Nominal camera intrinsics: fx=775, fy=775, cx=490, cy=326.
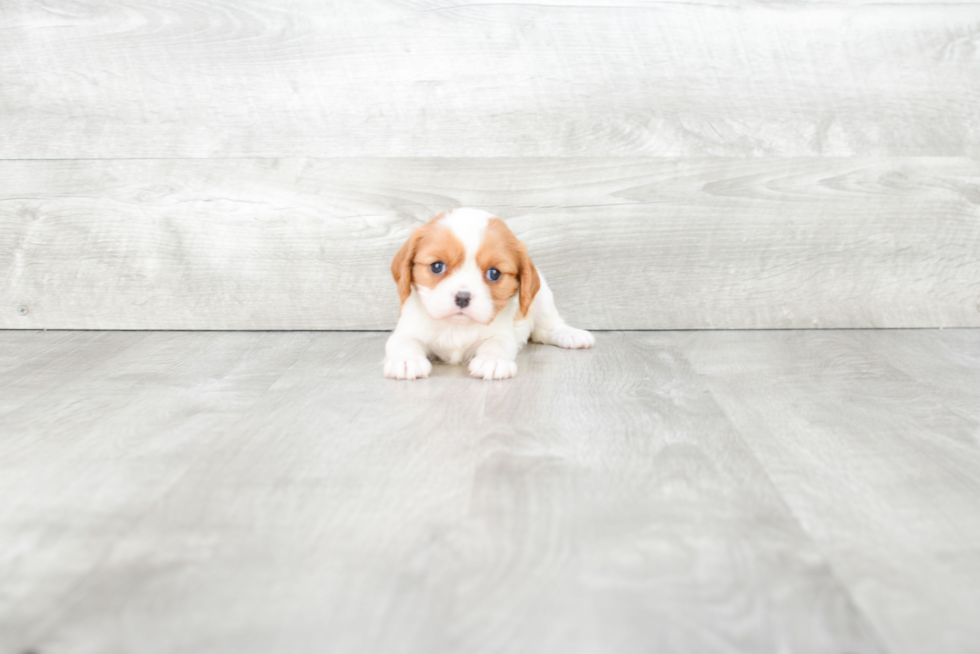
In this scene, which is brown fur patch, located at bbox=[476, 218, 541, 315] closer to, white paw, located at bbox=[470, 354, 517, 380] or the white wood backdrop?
white paw, located at bbox=[470, 354, 517, 380]

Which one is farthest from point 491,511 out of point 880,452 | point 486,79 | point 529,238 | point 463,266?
point 486,79

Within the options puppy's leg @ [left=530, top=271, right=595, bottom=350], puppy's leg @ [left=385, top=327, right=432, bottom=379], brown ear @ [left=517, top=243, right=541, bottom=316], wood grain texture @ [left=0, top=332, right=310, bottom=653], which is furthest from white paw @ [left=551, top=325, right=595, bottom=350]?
wood grain texture @ [left=0, top=332, right=310, bottom=653]

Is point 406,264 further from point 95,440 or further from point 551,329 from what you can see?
point 95,440

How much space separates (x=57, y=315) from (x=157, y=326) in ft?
0.91

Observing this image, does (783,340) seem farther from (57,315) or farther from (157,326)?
(57,315)

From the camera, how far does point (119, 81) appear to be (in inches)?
81.7

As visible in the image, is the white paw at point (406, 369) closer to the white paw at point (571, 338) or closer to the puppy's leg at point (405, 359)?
the puppy's leg at point (405, 359)

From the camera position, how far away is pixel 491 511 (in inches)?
37.8

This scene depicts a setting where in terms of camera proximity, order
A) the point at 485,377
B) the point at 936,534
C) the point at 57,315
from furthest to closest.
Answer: the point at 57,315 → the point at 485,377 → the point at 936,534

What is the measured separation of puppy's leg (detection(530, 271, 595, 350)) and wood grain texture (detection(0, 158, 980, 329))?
0.15 meters

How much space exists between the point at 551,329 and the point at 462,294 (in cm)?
47

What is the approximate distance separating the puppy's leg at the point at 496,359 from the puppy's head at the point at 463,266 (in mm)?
83

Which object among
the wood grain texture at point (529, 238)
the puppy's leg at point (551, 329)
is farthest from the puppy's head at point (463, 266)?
the wood grain texture at point (529, 238)

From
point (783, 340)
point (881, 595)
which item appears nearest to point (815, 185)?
point (783, 340)
